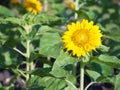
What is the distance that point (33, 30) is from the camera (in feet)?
10.0

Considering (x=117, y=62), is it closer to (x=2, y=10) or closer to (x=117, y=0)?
(x=2, y=10)

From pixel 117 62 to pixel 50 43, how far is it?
0.46 meters

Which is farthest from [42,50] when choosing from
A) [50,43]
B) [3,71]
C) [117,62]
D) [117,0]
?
[117,0]

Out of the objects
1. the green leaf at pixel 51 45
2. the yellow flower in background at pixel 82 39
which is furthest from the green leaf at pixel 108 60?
the green leaf at pixel 51 45

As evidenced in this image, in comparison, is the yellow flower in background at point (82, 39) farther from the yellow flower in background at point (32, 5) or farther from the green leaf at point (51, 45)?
the yellow flower in background at point (32, 5)

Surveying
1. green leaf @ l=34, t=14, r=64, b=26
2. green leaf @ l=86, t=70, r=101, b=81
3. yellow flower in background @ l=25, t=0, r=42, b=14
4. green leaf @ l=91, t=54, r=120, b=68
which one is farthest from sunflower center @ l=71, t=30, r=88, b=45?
yellow flower in background @ l=25, t=0, r=42, b=14

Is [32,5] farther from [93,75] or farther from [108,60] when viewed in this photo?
[108,60]

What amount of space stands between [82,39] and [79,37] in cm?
2

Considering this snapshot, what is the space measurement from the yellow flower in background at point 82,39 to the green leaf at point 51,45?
0.48 feet

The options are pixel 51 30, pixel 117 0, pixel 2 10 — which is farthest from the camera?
pixel 117 0

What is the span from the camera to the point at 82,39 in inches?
99.4

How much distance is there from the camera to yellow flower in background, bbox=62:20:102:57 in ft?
8.20

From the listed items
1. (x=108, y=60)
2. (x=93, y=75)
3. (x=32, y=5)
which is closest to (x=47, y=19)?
(x=93, y=75)

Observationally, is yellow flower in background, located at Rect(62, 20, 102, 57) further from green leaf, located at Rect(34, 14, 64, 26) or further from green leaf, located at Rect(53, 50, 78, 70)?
green leaf, located at Rect(34, 14, 64, 26)
